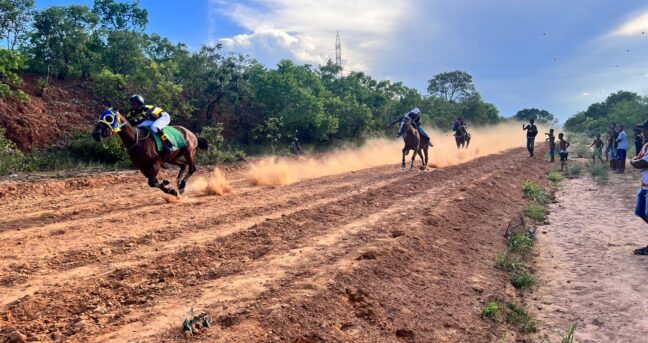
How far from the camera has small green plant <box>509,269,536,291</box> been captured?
253 inches

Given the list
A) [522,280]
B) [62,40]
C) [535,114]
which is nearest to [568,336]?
[522,280]

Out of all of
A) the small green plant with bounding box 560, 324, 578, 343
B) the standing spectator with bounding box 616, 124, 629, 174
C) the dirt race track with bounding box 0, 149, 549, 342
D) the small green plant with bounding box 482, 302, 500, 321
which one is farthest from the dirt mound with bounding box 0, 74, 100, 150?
the standing spectator with bounding box 616, 124, 629, 174

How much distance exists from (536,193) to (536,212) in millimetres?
2987

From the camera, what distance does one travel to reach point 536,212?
10.9 metres

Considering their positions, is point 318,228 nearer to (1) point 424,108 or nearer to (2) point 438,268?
(2) point 438,268

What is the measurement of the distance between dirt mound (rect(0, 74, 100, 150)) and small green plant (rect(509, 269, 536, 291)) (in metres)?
18.5

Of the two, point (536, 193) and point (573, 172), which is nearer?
point (536, 193)

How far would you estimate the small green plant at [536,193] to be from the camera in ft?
42.5

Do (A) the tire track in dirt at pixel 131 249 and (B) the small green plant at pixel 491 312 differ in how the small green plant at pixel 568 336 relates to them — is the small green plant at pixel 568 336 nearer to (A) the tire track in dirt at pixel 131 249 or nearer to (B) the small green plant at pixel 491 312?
(B) the small green plant at pixel 491 312

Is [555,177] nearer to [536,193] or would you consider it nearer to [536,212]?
[536,193]

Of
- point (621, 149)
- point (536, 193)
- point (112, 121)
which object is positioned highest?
point (112, 121)

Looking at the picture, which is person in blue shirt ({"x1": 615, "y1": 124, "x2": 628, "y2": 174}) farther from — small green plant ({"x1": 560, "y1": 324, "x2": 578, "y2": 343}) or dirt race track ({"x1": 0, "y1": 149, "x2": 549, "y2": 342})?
small green plant ({"x1": 560, "y1": 324, "x2": 578, "y2": 343})

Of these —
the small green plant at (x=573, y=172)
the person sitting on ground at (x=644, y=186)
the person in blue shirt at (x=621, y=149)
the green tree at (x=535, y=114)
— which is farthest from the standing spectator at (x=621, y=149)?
the green tree at (x=535, y=114)

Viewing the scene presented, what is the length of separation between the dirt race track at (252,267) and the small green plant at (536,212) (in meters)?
0.48
